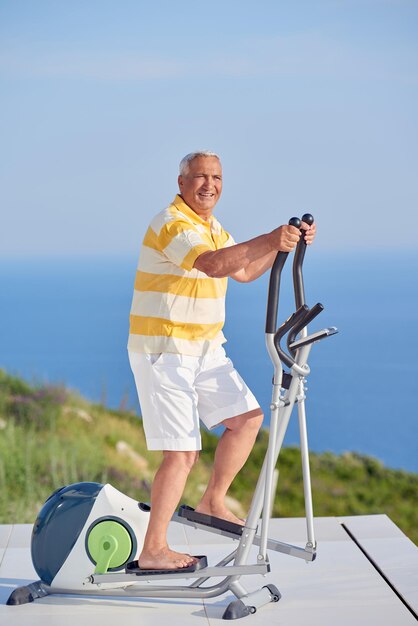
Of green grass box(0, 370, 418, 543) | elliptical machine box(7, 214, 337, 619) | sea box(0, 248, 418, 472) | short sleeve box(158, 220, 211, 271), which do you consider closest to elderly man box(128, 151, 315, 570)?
short sleeve box(158, 220, 211, 271)

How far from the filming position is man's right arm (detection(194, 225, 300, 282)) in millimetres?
3023

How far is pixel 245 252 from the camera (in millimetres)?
3059

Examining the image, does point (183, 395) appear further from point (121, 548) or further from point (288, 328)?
point (121, 548)

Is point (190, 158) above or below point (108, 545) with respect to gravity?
above

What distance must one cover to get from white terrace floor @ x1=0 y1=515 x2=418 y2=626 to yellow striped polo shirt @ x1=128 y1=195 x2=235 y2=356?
80cm

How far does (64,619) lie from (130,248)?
512cm

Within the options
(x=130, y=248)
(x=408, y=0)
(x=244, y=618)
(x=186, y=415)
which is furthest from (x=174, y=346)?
(x=408, y=0)

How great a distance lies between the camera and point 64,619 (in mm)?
3275

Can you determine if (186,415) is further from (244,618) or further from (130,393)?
→ (130,393)

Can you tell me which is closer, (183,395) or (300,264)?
(300,264)

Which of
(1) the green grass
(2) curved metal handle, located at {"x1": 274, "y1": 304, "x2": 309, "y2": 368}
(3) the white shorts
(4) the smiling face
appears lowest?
(1) the green grass

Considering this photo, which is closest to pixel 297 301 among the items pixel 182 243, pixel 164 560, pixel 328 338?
pixel 182 243

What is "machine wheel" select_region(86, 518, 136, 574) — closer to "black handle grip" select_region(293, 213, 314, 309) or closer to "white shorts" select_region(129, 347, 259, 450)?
"white shorts" select_region(129, 347, 259, 450)

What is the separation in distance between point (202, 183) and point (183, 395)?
65 cm
